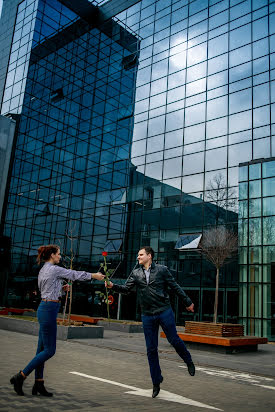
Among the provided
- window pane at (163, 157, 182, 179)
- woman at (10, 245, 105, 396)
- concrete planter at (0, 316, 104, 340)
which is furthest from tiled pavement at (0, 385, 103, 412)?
window pane at (163, 157, 182, 179)

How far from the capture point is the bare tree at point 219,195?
76.2ft

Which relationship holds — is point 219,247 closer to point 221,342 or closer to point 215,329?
point 215,329

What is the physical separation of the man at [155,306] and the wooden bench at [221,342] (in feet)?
22.4

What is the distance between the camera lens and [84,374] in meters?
6.77

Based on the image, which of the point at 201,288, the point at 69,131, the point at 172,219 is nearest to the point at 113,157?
the point at 69,131

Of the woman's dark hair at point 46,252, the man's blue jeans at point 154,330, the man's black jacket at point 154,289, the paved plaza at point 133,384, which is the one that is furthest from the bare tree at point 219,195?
the woman's dark hair at point 46,252

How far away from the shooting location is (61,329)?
44.7 ft

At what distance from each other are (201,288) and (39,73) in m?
26.6

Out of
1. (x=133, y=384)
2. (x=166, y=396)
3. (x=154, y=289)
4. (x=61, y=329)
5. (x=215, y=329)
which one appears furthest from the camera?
(x=61, y=329)

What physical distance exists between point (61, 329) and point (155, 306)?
31.4 ft

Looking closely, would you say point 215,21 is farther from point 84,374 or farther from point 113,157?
point 84,374

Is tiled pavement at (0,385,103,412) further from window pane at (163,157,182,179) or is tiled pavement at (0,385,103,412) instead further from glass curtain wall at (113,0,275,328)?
window pane at (163,157,182,179)

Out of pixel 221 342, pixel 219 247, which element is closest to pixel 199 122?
pixel 219 247

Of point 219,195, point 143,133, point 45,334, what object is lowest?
point 45,334
